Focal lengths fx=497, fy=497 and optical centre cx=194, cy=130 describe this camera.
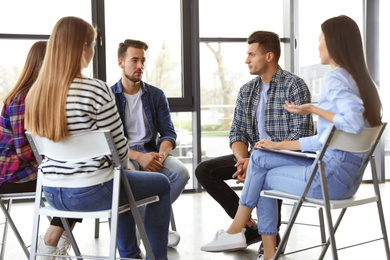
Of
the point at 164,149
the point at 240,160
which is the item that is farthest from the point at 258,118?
the point at 164,149

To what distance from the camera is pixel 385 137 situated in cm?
591

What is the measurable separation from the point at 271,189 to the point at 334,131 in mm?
524

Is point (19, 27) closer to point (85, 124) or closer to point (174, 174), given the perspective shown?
point (174, 174)

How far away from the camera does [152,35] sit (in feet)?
17.1

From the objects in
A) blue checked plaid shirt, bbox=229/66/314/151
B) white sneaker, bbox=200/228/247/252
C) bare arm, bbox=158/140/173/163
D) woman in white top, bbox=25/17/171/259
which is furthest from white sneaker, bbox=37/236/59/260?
blue checked plaid shirt, bbox=229/66/314/151

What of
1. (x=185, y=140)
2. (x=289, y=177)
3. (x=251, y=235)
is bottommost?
(x=251, y=235)

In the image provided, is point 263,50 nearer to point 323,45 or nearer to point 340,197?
point 323,45

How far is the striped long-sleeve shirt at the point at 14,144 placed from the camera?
2545 millimetres

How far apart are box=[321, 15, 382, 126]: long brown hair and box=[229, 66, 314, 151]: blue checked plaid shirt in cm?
75

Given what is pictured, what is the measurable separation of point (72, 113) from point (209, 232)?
6.15 feet

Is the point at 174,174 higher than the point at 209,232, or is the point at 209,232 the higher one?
the point at 174,174

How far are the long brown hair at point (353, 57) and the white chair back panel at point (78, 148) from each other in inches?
46.1

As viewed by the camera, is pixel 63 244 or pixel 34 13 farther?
pixel 34 13

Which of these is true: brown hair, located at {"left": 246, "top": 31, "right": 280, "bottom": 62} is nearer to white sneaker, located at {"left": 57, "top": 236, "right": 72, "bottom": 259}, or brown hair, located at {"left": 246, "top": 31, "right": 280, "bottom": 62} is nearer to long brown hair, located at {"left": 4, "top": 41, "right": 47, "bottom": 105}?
long brown hair, located at {"left": 4, "top": 41, "right": 47, "bottom": 105}
